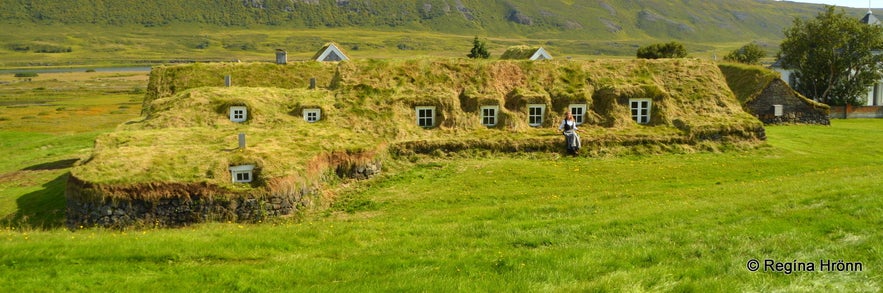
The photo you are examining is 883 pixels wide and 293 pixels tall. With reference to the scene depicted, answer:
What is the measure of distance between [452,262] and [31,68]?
21390 centimetres

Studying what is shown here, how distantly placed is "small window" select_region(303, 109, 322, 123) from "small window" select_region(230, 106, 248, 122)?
2.85 meters

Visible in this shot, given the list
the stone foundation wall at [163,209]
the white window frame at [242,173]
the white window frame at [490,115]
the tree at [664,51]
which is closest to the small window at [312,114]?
the white window frame at [490,115]

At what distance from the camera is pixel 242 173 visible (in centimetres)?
2342

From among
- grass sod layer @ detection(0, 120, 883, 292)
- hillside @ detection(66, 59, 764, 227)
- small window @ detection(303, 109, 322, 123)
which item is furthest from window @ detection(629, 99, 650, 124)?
small window @ detection(303, 109, 322, 123)

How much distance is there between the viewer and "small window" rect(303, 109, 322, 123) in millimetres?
32656

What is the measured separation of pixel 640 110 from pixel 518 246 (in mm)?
23745

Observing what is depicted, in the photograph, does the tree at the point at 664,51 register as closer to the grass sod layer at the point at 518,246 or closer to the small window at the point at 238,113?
the grass sod layer at the point at 518,246

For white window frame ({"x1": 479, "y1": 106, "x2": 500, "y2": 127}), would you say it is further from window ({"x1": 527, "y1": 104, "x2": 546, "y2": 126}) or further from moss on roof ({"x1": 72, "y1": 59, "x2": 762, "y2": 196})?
window ({"x1": 527, "y1": 104, "x2": 546, "y2": 126})

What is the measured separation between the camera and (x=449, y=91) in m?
35.6

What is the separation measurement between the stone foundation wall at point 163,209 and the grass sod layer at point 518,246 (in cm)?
110

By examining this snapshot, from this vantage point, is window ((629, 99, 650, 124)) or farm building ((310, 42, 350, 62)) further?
farm building ((310, 42, 350, 62))

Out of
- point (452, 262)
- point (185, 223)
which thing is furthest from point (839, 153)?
point (185, 223)

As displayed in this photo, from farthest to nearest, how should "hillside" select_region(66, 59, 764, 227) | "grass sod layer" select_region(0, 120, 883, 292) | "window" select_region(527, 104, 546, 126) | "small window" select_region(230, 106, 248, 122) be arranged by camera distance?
"window" select_region(527, 104, 546, 126) → "small window" select_region(230, 106, 248, 122) → "hillside" select_region(66, 59, 764, 227) → "grass sod layer" select_region(0, 120, 883, 292)

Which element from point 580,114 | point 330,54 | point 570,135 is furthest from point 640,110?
point 330,54
